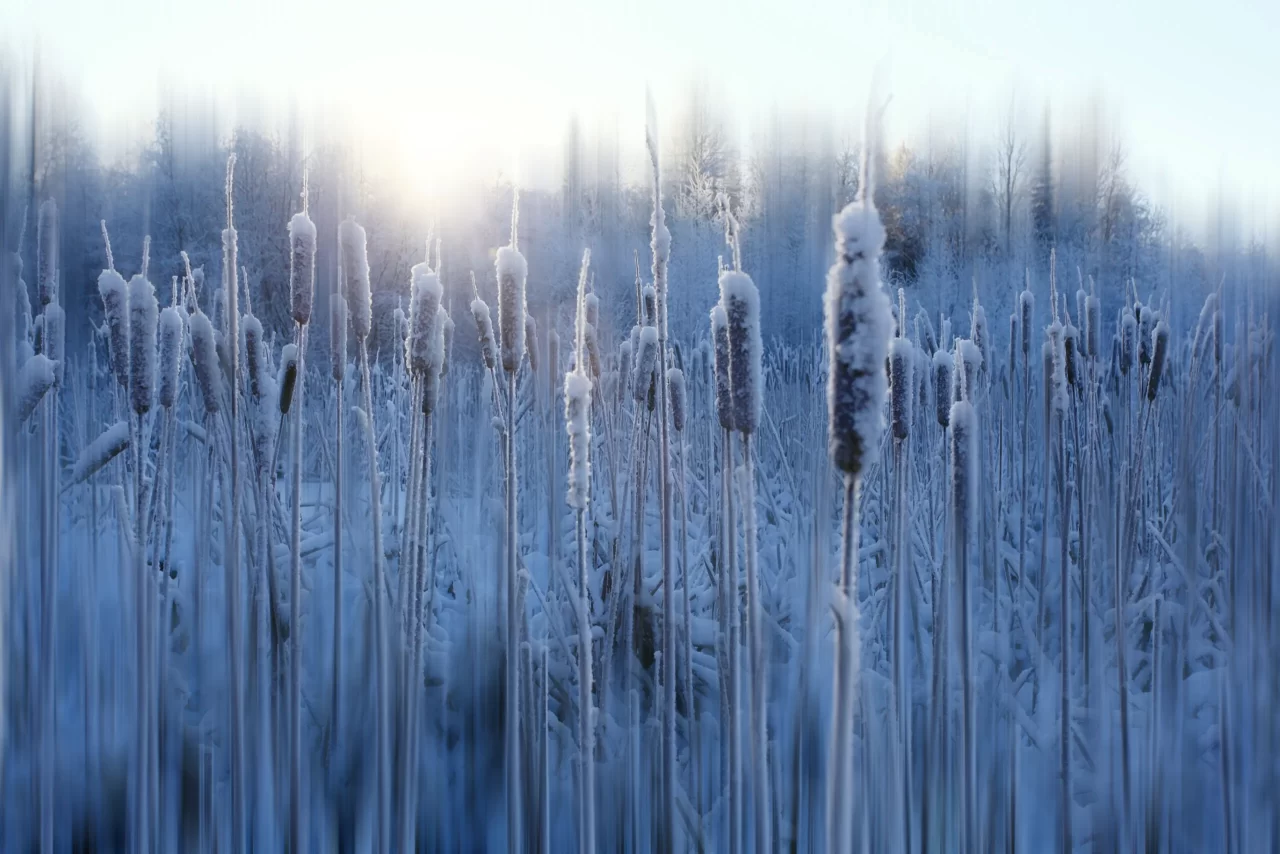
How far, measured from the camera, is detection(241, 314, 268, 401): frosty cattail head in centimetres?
164

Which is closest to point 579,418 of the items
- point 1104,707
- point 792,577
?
point 1104,707

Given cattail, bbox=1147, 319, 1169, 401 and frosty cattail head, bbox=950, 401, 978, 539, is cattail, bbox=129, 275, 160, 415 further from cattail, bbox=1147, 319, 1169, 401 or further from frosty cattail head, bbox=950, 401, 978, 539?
cattail, bbox=1147, 319, 1169, 401

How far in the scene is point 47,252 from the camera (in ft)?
6.14

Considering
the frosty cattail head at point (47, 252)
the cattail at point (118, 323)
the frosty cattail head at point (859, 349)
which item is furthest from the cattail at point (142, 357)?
the frosty cattail head at point (859, 349)

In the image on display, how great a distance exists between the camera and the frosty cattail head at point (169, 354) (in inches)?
58.5

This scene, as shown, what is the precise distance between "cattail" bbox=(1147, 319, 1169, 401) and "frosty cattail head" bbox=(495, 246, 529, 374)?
1.60 m

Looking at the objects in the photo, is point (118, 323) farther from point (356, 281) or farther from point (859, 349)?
point (859, 349)

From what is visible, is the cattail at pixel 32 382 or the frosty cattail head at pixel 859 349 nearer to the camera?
the frosty cattail head at pixel 859 349

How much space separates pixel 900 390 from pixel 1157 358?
123cm

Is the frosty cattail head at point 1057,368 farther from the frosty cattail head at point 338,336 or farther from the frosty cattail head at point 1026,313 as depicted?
the frosty cattail head at point 338,336

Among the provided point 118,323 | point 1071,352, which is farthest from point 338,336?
point 1071,352

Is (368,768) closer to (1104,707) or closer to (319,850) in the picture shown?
(319,850)

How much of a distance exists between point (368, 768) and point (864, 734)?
43.8 inches

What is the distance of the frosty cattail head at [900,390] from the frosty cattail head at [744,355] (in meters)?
0.33
